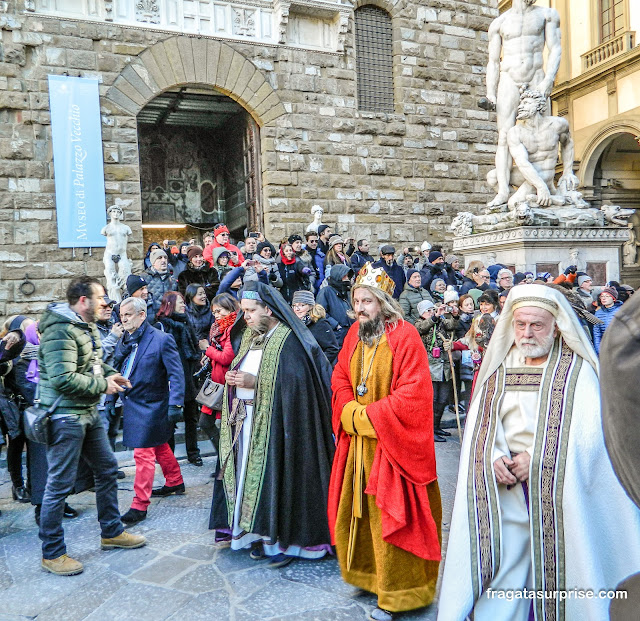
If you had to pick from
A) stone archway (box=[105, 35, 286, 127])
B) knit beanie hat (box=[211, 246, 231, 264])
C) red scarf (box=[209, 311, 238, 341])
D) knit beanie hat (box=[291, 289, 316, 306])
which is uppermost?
stone archway (box=[105, 35, 286, 127])

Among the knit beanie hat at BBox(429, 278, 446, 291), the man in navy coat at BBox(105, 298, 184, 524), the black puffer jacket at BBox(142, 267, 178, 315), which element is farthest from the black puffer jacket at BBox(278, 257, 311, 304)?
the man in navy coat at BBox(105, 298, 184, 524)

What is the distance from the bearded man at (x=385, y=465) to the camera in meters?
3.10

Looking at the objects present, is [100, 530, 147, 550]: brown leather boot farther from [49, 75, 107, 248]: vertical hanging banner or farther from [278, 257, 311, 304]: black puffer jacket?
[49, 75, 107, 248]: vertical hanging banner

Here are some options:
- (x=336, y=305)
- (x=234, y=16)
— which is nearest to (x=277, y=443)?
(x=336, y=305)

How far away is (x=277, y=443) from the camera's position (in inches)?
149

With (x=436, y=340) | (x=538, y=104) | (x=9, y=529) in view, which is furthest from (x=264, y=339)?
(x=538, y=104)

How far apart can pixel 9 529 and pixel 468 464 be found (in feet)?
12.3

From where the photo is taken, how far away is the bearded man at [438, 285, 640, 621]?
91.6 inches

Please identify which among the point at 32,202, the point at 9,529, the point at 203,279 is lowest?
the point at 9,529

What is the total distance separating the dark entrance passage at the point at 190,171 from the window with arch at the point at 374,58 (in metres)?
4.18

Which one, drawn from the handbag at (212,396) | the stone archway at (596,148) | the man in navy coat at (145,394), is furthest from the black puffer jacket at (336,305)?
the stone archway at (596,148)

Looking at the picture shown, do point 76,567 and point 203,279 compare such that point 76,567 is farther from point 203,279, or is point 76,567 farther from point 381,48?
point 381,48

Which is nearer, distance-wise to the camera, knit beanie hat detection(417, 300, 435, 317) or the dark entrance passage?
knit beanie hat detection(417, 300, 435, 317)

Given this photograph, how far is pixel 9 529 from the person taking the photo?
4594 millimetres
